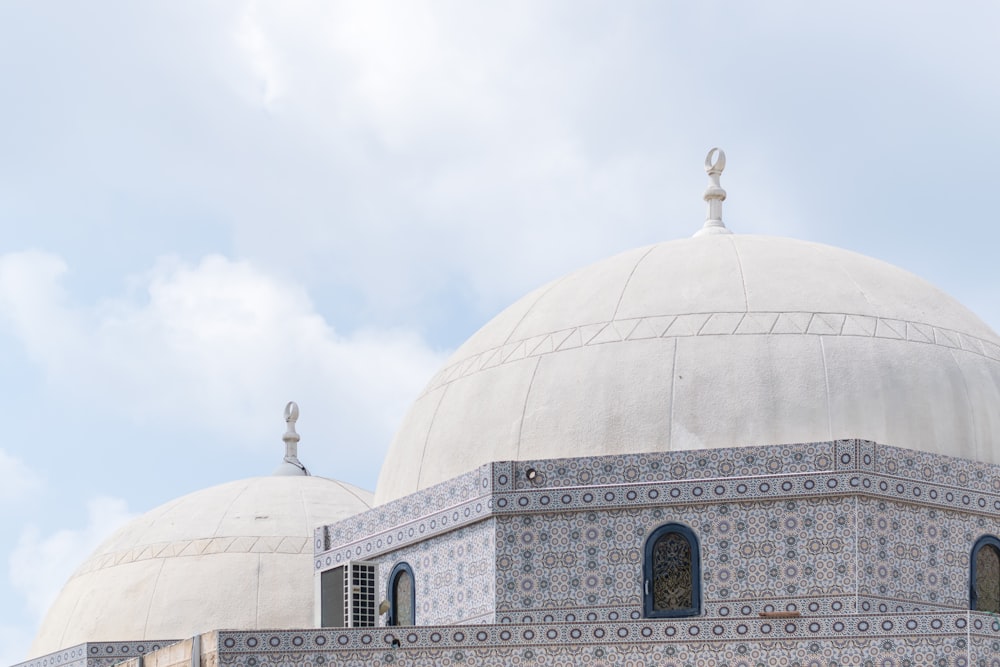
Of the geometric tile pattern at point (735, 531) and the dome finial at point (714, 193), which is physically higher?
the dome finial at point (714, 193)

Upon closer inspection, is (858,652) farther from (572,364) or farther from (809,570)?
(572,364)

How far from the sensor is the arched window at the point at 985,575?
55.2ft

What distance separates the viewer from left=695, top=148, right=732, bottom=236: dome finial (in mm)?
20359

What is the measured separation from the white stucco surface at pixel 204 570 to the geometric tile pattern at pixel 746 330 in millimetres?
6746

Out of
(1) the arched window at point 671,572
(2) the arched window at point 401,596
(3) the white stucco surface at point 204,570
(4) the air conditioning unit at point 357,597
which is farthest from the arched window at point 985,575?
(3) the white stucco surface at point 204,570

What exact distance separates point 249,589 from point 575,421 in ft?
26.4

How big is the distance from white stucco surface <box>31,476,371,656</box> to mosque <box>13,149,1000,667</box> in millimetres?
4593

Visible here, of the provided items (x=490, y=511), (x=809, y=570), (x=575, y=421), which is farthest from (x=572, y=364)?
(x=809, y=570)

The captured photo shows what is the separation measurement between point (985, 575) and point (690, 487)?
8.90 feet

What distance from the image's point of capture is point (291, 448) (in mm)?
27438

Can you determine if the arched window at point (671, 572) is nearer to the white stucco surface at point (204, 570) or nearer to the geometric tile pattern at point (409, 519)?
the geometric tile pattern at point (409, 519)

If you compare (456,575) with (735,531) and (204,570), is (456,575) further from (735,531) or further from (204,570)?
(204,570)

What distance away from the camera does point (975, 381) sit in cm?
1805

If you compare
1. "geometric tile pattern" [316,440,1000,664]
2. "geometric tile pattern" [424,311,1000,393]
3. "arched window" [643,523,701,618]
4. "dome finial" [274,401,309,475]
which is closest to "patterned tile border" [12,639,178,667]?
"dome finial" [274,401,309,475]
